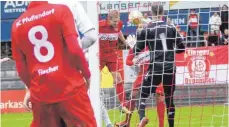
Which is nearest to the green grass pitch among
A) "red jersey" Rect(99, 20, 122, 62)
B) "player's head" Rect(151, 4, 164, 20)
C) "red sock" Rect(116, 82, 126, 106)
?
"red sock" Rect(116, 82, 126, 106)

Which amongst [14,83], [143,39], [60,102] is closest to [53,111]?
[60,102]

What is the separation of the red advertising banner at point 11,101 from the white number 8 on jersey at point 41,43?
12.1 m

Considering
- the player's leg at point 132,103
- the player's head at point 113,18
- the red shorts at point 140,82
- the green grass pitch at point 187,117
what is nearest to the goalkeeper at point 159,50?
the red shorts at point 140,82

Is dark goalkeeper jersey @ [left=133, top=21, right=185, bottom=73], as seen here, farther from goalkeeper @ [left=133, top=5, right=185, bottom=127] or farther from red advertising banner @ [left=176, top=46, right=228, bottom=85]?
red advertising banner @ [left=176, top=46, right=228, bottom=85]

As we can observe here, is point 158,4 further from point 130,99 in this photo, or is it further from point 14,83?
point 14,83

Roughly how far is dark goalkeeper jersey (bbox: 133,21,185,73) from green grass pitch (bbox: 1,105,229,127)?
1346mm

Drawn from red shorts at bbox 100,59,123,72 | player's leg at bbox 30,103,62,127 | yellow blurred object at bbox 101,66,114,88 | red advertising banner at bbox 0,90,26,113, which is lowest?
red advertising banner at bbox 0,90,26,113

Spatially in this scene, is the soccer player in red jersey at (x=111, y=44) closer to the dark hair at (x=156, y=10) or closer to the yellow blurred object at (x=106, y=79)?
the yellow blurred object at (x=106, y=79)

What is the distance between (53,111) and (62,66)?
1.29 ft

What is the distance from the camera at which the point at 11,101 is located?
56.6 feet

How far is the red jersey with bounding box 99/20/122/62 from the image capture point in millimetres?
11141

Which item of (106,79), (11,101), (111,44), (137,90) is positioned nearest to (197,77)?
(106,79)

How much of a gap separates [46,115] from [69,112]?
204 millimetres

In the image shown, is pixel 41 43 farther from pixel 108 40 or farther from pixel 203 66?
pixel 203 66
